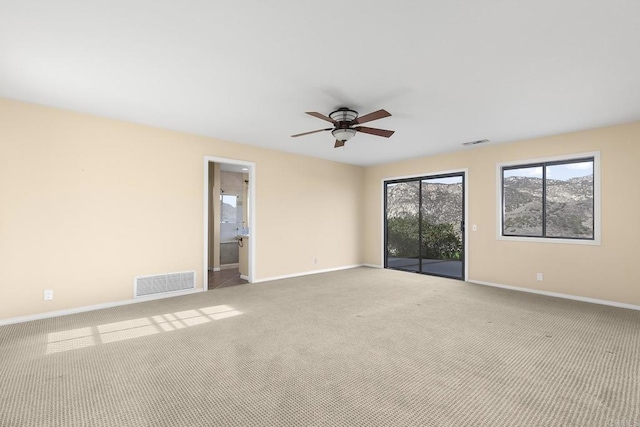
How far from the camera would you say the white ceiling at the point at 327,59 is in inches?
81.0

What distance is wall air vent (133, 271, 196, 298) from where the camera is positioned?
4.45 m

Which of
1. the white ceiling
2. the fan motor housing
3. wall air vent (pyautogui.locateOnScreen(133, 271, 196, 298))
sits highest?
the white ceiling

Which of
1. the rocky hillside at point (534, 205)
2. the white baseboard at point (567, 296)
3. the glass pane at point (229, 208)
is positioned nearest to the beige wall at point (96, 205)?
the glass pane at point (229, 208)

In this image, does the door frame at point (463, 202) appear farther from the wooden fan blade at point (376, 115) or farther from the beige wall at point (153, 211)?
the wooden fan blade at point (376, 115)

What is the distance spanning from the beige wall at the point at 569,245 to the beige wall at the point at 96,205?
405cm

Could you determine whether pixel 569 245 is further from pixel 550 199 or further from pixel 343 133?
pixel 343 133

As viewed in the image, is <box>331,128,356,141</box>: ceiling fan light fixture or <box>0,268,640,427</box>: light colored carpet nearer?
<box>0,268,640,427</box>: light colored carpet

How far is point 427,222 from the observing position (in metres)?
6.79

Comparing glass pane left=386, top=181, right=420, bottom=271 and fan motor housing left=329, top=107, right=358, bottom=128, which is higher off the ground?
fan motor housing left=329, top=107, right=358, bottom=128

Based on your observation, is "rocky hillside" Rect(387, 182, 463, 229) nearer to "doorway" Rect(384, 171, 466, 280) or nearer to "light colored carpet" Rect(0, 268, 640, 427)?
"doorway" Rect(384, 171, 466, 280)

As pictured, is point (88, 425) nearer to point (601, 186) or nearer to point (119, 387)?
point (119, 387)

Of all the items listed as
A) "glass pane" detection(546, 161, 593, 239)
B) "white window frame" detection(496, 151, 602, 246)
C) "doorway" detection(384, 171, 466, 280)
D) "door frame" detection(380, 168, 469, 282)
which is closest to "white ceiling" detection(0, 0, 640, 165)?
"white window frame" detection(496, 151, 602, 246)

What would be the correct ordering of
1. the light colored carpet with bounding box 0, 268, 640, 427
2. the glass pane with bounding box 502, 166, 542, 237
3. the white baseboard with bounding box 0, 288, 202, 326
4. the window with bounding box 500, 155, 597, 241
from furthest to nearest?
the glass pane with bounding box 502, 166, 542, 237
the window with bounding box 500, 155, 597, 241
the white baseboard with bounding box 0, 288, 202, 326
the light colored carpet with bounding box 0, 268, 640, 427

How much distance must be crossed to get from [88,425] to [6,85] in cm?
354
